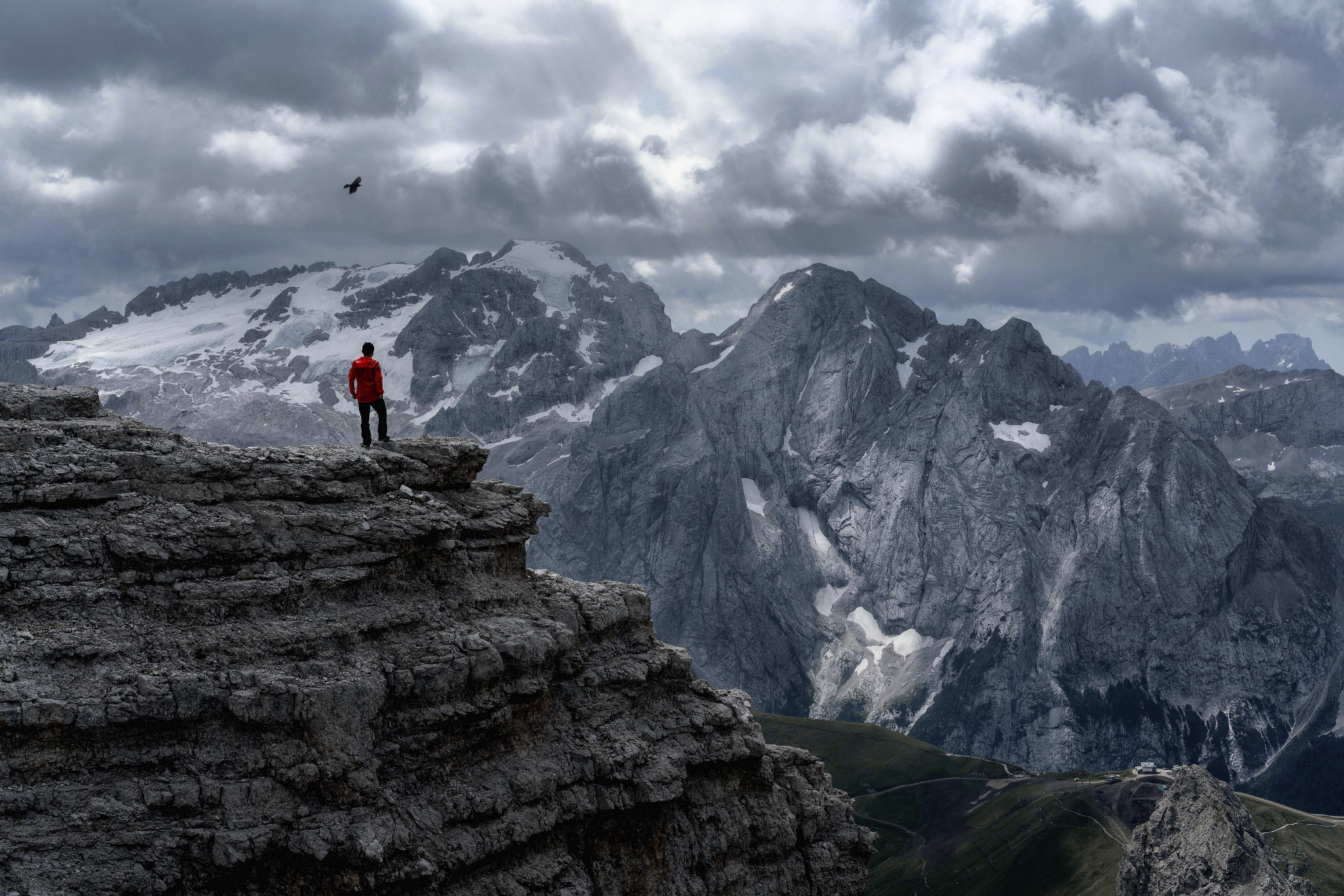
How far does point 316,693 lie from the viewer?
2922cm

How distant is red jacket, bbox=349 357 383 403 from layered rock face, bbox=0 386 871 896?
2.79m

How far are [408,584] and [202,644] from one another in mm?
6740

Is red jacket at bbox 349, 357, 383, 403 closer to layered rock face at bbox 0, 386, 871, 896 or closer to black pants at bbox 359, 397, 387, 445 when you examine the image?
black pants at bbox 359, 397, 387, 445

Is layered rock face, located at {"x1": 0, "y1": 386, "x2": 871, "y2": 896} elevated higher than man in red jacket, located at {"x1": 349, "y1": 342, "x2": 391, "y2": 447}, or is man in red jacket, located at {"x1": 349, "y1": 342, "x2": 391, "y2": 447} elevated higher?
man in red jacket, located at {"x1": 349, "y1": 342, "x2": 391, "y2": 447}

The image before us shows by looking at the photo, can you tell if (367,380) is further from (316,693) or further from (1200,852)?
(1200,852)

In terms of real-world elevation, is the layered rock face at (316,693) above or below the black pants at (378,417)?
below

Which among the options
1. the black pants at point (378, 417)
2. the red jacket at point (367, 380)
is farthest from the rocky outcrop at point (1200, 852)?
the red jacket at point (367, 380)

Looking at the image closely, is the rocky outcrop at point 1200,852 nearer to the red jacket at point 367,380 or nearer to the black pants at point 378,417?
the black pants at point 378,417

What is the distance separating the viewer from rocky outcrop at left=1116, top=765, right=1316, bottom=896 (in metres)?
124

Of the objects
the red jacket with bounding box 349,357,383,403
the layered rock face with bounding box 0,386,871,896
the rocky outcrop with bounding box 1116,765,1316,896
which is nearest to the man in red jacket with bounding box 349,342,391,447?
the red jacket with bounding box 349,357,383,403

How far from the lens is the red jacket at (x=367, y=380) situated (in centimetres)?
3709

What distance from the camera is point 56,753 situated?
85.9 ft

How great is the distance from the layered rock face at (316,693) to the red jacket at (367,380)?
2793 mm

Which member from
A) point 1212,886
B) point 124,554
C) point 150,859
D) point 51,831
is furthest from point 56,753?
point 1212,886
